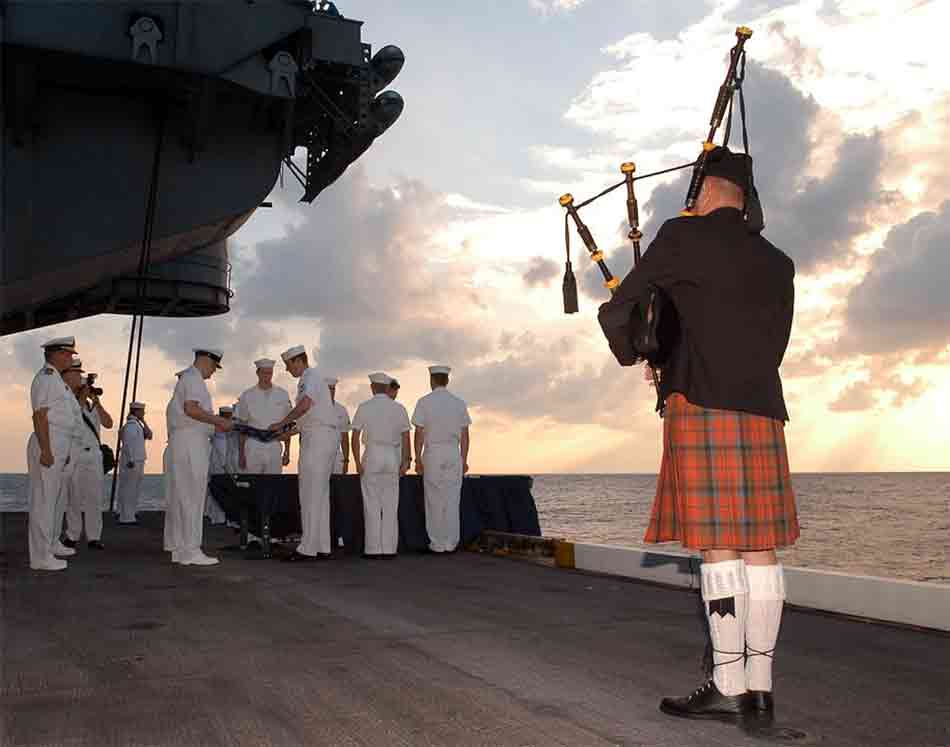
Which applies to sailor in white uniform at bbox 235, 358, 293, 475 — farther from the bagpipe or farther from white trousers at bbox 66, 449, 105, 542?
the bagpipe

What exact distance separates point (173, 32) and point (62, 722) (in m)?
10.8

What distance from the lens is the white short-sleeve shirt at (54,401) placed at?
9117 mm

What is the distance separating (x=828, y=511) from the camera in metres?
78.2

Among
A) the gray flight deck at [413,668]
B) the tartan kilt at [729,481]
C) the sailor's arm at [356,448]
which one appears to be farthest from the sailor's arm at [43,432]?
the tartan kilt at [729,481]

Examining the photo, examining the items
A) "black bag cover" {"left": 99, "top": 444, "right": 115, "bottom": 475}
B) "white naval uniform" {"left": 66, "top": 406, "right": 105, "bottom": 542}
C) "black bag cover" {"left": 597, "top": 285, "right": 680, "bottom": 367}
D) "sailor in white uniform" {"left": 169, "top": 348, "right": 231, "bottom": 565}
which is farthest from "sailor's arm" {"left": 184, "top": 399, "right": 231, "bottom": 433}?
"black bag cover" {"left": 597, "top": 285, "right": 680, "bottom": 367}

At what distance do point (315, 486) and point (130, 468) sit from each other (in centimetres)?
862

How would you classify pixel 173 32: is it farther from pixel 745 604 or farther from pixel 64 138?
pixel 745 604

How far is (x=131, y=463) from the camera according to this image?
17.5 metres

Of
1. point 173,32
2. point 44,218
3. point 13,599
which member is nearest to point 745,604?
point 13,599

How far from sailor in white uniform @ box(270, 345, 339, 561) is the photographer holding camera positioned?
123 inches

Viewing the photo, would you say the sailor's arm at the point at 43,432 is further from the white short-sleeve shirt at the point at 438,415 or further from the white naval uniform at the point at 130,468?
the white naval uniform at the point at 130,468

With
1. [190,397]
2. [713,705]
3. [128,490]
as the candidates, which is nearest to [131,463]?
[128,490]

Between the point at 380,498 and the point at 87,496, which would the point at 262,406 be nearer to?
the point at 380,498

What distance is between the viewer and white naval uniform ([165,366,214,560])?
374 inches
